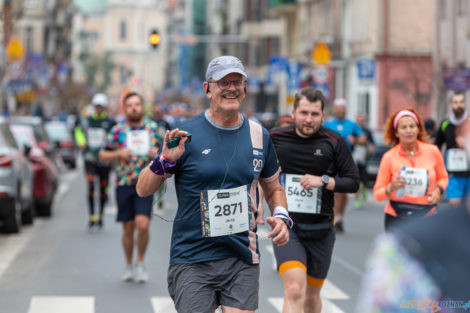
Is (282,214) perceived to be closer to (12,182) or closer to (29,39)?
(12,182)

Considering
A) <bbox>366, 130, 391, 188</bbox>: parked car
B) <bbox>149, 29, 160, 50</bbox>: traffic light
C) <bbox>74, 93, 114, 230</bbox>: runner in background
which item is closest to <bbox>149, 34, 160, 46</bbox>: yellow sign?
<bbox>149, 29, 160, 50</bbox>: traffic light

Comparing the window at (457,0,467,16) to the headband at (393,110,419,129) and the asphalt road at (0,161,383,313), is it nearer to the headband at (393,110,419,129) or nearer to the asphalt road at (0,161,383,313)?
the asphalt road at (0,161,383,313)

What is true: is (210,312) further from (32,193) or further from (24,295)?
(32,193)

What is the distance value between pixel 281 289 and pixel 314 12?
43.0 m

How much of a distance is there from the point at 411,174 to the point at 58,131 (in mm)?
28819

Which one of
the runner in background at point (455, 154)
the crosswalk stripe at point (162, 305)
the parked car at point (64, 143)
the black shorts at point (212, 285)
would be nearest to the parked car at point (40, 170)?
the crosswalk stripe at point (162, 305)

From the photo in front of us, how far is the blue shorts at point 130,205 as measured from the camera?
32.4 ft

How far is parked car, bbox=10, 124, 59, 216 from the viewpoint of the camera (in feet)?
54.2

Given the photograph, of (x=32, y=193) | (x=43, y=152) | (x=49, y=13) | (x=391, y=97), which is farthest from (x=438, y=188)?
(x=49, y=13)

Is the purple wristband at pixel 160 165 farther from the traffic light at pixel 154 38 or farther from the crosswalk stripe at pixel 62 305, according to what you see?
the traffic light at pixel 154 38

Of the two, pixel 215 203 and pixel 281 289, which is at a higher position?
pixel 215 203

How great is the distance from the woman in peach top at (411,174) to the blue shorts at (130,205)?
275 cm

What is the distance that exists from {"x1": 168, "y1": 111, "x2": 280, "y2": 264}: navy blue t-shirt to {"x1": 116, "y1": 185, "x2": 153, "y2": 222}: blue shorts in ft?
15.6

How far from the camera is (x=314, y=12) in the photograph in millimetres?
51812
